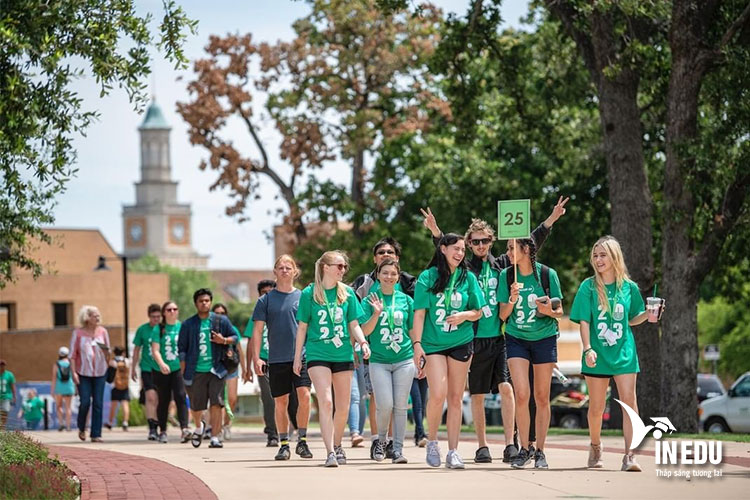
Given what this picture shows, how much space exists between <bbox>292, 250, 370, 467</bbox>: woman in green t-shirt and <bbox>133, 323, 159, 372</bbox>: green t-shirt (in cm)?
690

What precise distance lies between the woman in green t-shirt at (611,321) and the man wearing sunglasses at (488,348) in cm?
95

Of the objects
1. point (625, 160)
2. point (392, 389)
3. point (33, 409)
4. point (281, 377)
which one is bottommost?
point (33, 409)

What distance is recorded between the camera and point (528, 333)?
11.8 metres

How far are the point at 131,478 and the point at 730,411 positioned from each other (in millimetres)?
19971

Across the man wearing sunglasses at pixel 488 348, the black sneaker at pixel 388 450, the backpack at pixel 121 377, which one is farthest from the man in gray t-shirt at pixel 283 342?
the backpack at pixel 121 377

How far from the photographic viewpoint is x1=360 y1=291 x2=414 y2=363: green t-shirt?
12594 millimetres

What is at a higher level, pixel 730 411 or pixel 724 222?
pixel 724 222

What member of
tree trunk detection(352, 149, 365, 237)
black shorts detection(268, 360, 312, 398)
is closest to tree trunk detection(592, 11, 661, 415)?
black shorts detection(268, 360, 312, 398)

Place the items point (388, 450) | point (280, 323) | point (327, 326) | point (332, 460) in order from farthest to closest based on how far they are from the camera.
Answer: point (280, 323) < point (388, 450) < point (327, 326) < point (332, 460)

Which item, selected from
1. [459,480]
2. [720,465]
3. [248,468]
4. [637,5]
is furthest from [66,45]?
[637,5]

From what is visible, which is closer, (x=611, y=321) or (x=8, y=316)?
(x=611, y=321)

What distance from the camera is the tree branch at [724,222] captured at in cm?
2045

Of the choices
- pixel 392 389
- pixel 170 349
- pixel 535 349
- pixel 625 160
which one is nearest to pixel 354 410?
pixel 392 389

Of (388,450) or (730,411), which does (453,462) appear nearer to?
(388,450)
